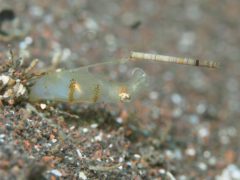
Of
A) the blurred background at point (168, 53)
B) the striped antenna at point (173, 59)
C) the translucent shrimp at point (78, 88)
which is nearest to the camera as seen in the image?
the striped antenna at point (173, 59)

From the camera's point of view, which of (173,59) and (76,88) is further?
(76,88)

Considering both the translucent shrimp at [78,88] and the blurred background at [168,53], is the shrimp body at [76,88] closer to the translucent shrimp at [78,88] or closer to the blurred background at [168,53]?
the translucent shrimp at [78,88]

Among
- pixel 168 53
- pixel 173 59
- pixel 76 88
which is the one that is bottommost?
pixel 76 88

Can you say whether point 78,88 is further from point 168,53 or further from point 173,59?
point 168,53

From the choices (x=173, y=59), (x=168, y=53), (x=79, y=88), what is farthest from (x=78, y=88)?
(x=168, y=53)

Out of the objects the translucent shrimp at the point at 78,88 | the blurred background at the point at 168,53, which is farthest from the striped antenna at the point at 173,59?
the blurred background at the point at 168,53

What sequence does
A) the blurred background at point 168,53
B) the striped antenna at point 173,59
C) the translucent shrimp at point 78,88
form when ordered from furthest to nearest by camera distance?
the blurred background at point 168,53 → the translucent shrimp at point 78,88 → the striped antenna at point 173,59

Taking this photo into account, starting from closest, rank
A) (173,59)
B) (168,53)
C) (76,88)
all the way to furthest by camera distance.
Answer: (173,59) < (76,88) < (168,53)
